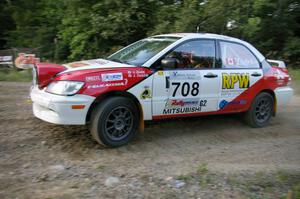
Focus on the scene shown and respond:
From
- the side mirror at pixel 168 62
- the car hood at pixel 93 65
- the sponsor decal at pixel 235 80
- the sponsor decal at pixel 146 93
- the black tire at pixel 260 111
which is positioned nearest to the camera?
Answer: the car hood at pixel 93 65

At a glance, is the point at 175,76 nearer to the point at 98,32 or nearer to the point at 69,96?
the point at 69,96

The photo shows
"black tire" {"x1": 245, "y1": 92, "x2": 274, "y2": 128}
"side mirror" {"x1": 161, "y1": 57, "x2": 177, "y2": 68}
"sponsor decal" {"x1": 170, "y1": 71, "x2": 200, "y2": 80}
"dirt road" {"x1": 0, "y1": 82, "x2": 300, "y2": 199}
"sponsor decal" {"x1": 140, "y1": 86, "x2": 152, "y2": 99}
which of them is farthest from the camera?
"black tire" {"x1": 245, "y1": 92, "x2": 274, "y2": 128}

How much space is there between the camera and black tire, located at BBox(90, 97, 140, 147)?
18.9 ft

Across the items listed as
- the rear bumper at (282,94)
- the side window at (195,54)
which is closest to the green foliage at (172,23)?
the rear bumper at (282,94)

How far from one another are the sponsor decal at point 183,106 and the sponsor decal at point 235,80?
55 cm

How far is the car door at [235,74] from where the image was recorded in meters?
6.99

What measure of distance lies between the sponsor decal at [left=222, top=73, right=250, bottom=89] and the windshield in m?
1.11

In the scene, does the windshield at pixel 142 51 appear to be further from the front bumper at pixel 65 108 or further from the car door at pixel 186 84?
the front bumper at pixel 65 108

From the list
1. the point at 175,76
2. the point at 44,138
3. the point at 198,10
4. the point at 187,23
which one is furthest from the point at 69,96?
the point at 198,10

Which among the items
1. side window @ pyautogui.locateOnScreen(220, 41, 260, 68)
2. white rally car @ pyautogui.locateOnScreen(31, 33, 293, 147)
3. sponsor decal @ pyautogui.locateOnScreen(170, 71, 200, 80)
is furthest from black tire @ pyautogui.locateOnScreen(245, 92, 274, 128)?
sponsor decal @ pyautogui.locateOnScreen(170, 71, 200, 80)

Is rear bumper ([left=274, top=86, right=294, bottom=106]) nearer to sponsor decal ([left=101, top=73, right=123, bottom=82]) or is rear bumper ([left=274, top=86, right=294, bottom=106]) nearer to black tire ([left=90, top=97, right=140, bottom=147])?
black tire ([left=90, top=97, right=140, bottom=147])

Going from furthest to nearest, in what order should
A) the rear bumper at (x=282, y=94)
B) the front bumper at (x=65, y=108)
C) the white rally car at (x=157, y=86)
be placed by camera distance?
the rear bumper at (x=282, y=94) < the white rally car at (x=157, y=86) < the front bumper at (x=65, y=108)

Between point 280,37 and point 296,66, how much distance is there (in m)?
1.87

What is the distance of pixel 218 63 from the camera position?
23.0 feet
